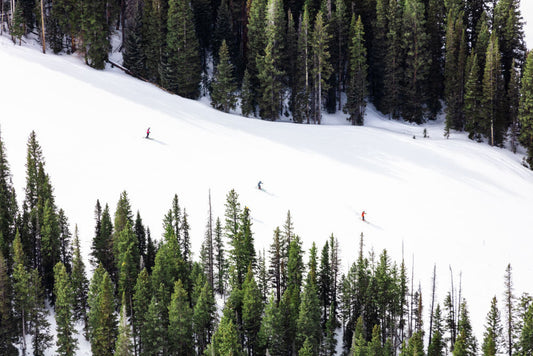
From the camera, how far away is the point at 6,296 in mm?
40156

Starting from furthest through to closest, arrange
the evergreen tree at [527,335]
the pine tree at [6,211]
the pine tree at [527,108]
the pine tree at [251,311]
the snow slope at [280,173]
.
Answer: the pine tree at [527,108], the snow slope at [280,173], the pine tree at [6,211], the pine tree at [251,311], the evergreen tree at [527,335]

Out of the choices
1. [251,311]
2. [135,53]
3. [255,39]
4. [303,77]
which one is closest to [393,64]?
[303,77]

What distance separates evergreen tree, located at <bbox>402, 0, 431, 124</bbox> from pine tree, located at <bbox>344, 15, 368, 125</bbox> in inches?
265

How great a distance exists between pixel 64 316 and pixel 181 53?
4602 centimetres

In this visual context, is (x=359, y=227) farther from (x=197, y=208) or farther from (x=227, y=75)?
(x=227, y=75)

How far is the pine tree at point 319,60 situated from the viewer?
7375cm

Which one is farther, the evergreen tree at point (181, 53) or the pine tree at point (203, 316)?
the evergreen tree at point (181, 53)

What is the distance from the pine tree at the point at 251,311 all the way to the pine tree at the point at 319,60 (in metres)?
37.7

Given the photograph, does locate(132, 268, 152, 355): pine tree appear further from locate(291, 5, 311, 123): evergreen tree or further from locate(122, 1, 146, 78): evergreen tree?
locate(122, 1, 146, 78): evergreen tree

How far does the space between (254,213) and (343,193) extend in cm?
964

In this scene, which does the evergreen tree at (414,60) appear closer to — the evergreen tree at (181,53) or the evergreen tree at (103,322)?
the evergreen tree at (181,53)

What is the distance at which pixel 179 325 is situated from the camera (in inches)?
1545

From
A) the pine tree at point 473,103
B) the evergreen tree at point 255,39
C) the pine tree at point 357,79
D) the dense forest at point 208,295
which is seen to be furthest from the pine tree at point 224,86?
the pine tree at point 473,103

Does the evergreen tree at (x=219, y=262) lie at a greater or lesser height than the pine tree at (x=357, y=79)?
lesser
